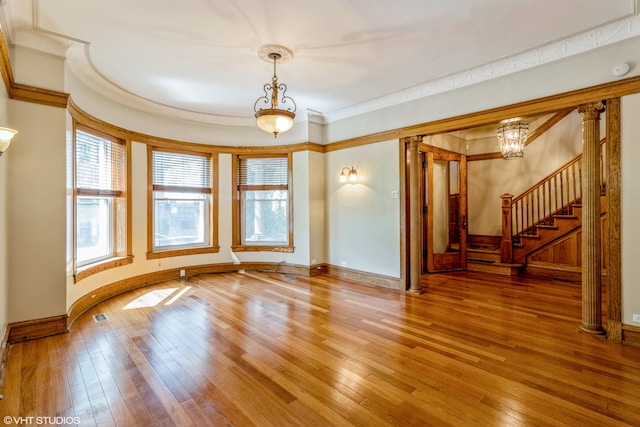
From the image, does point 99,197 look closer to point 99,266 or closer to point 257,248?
point 99,266

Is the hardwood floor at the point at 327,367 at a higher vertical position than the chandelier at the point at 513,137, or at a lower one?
lower

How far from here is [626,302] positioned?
2.96 m

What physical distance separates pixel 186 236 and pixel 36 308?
8.98ft

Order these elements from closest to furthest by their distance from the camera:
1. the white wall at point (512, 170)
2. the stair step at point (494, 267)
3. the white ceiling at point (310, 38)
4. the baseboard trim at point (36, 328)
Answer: the white ceiling at point (310, 38) → the baseboard trim at point (36, 328) → the stair step at point (494, 267) → the white wall at point (512, 170)

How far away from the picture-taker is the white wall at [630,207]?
2883mm

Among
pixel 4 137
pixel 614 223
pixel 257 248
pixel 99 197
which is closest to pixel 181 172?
pixel 99 197

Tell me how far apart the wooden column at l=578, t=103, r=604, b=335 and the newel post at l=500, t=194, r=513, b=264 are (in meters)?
3.10

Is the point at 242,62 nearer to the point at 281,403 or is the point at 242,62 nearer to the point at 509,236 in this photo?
the point at 281,403

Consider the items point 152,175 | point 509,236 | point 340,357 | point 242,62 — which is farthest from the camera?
point 509,236

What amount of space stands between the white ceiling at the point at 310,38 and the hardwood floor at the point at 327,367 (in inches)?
116

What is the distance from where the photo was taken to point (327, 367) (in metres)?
2.53

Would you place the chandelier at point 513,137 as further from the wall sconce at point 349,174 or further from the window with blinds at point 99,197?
the window with blinds at point 99,197

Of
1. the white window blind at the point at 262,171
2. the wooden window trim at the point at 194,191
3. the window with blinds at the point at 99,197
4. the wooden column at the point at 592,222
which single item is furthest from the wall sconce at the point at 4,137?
the wooden column at the point at 592,222

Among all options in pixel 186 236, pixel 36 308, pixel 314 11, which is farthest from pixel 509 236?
pixel 36 308
